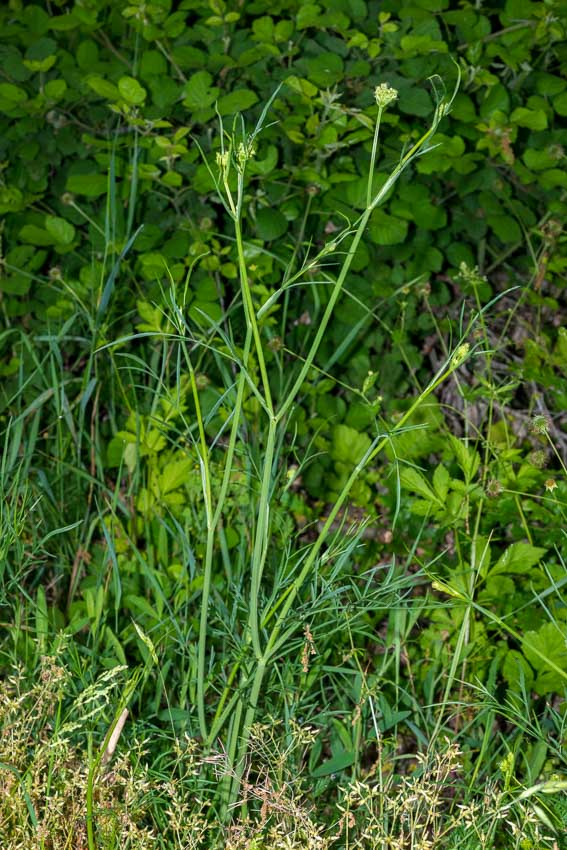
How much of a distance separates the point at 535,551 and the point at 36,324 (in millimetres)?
1329

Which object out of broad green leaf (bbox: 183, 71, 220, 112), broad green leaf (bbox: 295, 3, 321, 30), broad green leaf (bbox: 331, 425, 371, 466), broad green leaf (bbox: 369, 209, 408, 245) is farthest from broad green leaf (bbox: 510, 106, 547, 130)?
broad green leaf (bbox: 331, 425, 371, 466)

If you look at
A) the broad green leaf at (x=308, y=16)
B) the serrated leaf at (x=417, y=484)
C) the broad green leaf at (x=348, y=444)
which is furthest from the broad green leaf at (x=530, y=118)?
the serrated leaf at (x=417, y=484)

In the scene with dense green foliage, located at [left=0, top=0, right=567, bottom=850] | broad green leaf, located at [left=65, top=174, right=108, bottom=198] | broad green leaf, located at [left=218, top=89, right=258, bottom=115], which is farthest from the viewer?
broad green leaf, located at [left=65, top=174, right=108, bottom=198]

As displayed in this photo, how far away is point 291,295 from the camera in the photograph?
2.45 m

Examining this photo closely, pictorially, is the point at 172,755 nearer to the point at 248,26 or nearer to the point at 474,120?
the point at 474,120

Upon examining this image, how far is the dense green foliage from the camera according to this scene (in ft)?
6.74

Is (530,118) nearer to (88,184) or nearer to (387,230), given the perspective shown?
(387,230)

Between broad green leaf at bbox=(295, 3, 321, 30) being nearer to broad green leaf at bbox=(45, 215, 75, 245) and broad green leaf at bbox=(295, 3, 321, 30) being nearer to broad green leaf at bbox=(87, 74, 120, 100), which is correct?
broad green leaf at bbox=(87, 74, 120, 100)

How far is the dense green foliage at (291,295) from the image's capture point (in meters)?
2.05

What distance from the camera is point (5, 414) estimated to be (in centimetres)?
250

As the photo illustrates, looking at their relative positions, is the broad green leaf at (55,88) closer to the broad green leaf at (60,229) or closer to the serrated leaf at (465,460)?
the broad green leaf at (60,229)

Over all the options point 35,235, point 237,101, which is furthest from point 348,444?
point 35,235

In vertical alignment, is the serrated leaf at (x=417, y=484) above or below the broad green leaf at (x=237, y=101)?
below

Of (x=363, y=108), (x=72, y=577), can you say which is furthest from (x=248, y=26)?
(x=72, y=577)
